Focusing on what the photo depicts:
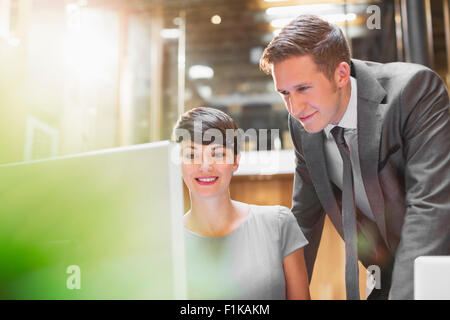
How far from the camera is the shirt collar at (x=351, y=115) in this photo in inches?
47.6

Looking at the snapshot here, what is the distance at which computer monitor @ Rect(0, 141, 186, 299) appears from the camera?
68cm

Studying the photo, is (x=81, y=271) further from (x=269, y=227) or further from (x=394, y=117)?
(x=394, y=117)

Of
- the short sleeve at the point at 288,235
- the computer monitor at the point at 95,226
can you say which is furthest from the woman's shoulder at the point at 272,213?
the computer monitor at the point at 95,226

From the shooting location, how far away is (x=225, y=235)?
108 cm

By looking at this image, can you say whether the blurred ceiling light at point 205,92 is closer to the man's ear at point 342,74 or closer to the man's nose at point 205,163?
the man's ear at point 342,74

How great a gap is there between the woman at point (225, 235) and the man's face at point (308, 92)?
18 centimetres

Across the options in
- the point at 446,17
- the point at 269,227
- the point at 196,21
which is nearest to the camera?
the point at 269,227

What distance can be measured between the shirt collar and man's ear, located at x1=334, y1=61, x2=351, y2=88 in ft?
0.10

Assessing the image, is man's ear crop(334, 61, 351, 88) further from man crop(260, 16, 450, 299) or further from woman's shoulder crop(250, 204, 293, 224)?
woman's shoulder crop(250, 204, 293, 224)

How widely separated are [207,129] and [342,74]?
41 cm
